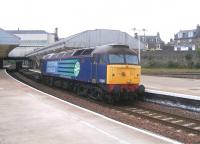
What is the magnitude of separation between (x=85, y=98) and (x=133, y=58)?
4064mm

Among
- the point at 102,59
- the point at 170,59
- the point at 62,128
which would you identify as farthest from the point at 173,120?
the point at 170,59

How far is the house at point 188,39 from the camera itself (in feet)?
372

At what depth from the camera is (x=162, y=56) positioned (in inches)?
2655

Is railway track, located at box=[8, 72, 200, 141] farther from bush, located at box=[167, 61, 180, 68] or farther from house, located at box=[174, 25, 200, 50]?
house, located at box=[174, 25, 200, 50]

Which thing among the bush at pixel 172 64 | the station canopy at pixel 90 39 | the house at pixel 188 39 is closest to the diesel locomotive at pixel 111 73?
the station canopy at pixel 90 39

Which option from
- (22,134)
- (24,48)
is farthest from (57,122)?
(24,48)

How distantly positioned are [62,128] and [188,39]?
114961 millimetres

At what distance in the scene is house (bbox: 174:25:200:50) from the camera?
113 meters

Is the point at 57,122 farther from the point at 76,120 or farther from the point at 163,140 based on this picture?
the point at 163,140

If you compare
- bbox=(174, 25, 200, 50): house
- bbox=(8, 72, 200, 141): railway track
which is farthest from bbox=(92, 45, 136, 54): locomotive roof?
bbox=(174, 25, 200, 50): house

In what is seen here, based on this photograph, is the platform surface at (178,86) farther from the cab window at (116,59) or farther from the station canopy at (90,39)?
the station canopy at (90,39)

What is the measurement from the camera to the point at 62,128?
11219mm

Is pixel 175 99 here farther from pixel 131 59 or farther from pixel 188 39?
pixel 188 39

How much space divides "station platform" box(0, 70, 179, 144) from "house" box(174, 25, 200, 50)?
9747 cm
